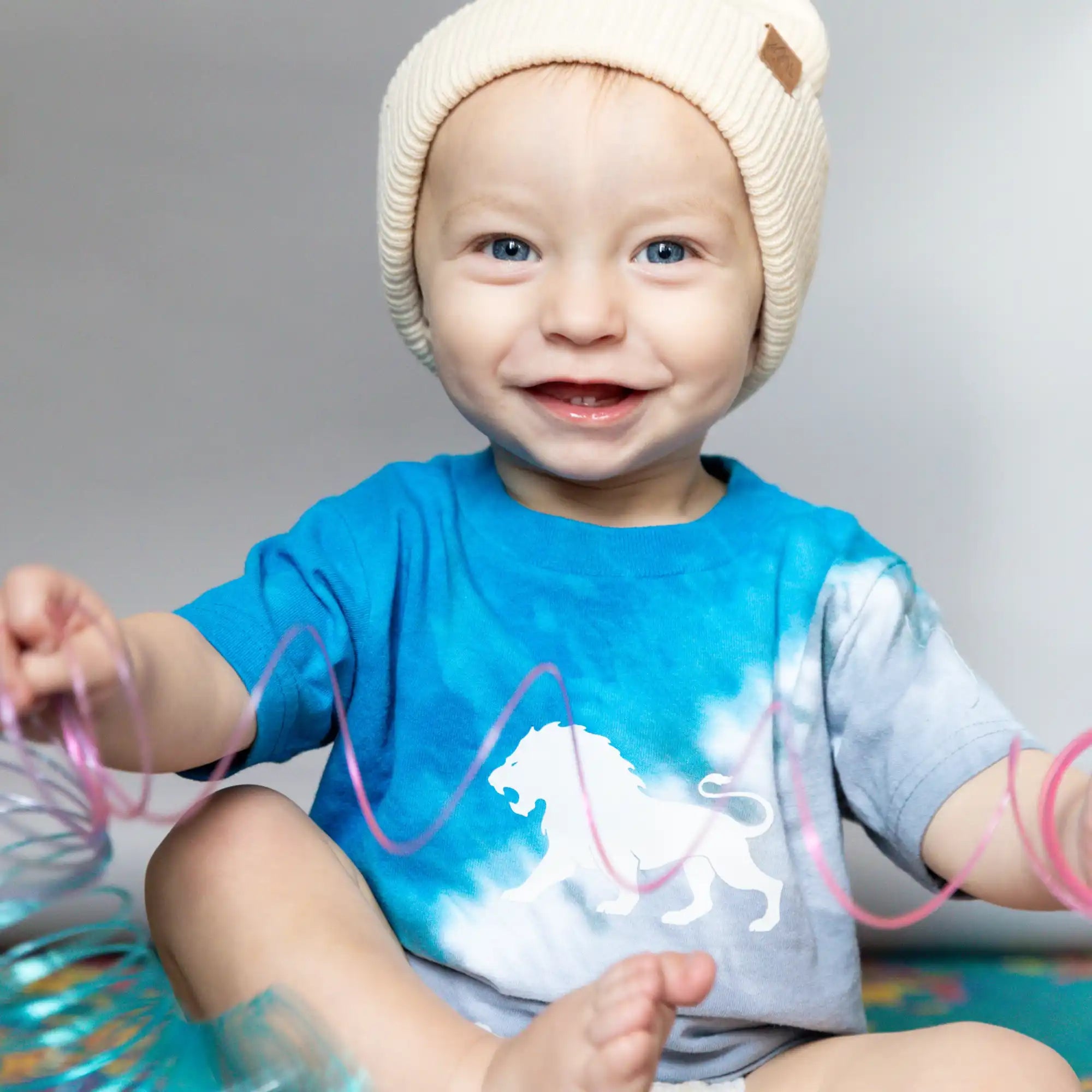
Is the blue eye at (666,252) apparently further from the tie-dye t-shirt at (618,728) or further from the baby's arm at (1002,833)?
the baby's arm at (1002,833)

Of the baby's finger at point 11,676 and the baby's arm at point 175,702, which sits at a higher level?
the baby's finger at point 11,676

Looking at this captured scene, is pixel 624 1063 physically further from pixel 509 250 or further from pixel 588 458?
pixel 509 250

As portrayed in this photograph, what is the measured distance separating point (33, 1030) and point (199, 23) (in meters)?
1.03

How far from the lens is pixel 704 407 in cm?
111

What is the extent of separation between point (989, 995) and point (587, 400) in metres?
0.58

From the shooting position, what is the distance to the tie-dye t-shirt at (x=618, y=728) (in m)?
1.06

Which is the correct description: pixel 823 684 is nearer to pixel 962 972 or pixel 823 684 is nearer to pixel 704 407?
pixel 704 407

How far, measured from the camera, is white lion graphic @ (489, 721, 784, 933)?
107cm

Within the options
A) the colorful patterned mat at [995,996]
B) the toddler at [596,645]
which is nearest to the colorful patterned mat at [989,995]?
the colorful patterned mat at [995,996]

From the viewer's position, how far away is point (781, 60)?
112 cm

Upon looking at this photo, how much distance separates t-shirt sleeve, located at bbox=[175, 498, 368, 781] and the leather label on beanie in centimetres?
39

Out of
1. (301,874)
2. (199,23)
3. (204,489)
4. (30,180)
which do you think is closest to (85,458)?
(204,489)

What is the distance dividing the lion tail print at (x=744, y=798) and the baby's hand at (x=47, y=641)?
1.25ft

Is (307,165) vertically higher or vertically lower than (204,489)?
higher
